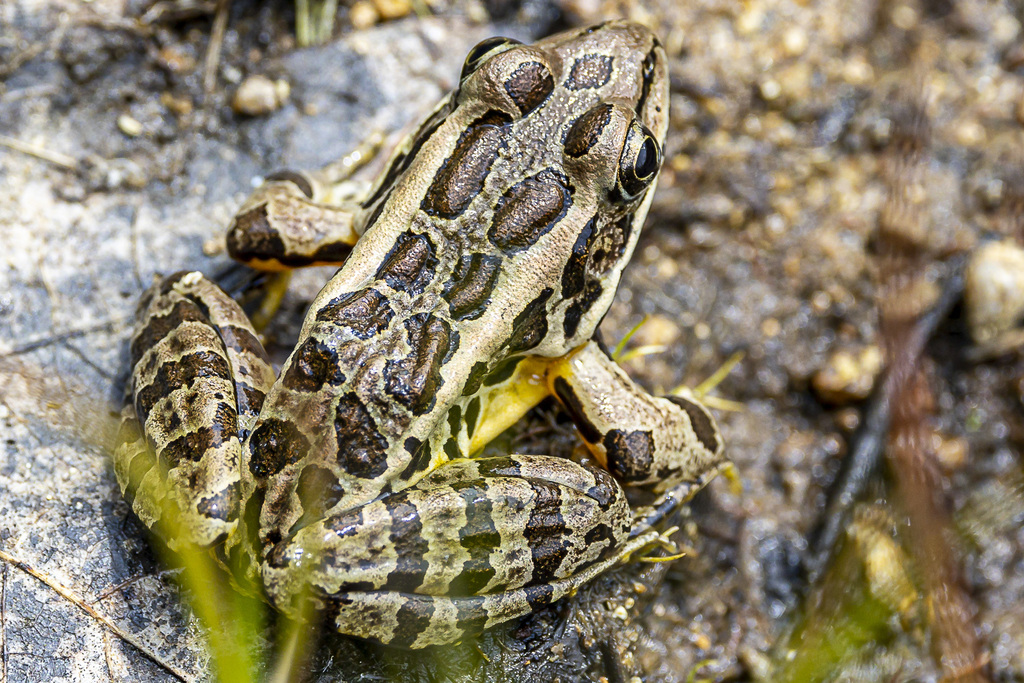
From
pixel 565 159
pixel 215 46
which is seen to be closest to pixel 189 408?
pixel 565 159

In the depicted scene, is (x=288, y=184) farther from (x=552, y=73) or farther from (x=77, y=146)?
(x=552, y=73)

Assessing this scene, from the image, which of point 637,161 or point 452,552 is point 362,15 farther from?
point 452,552

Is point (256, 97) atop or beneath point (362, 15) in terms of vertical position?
beneath

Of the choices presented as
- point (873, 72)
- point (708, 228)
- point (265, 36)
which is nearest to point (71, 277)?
point (265, 36)

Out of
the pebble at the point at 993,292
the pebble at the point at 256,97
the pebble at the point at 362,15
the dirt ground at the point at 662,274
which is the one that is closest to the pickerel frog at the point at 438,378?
the dirt ground at the point at 662,274

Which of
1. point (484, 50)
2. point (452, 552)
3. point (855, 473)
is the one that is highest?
point (484, 50)
